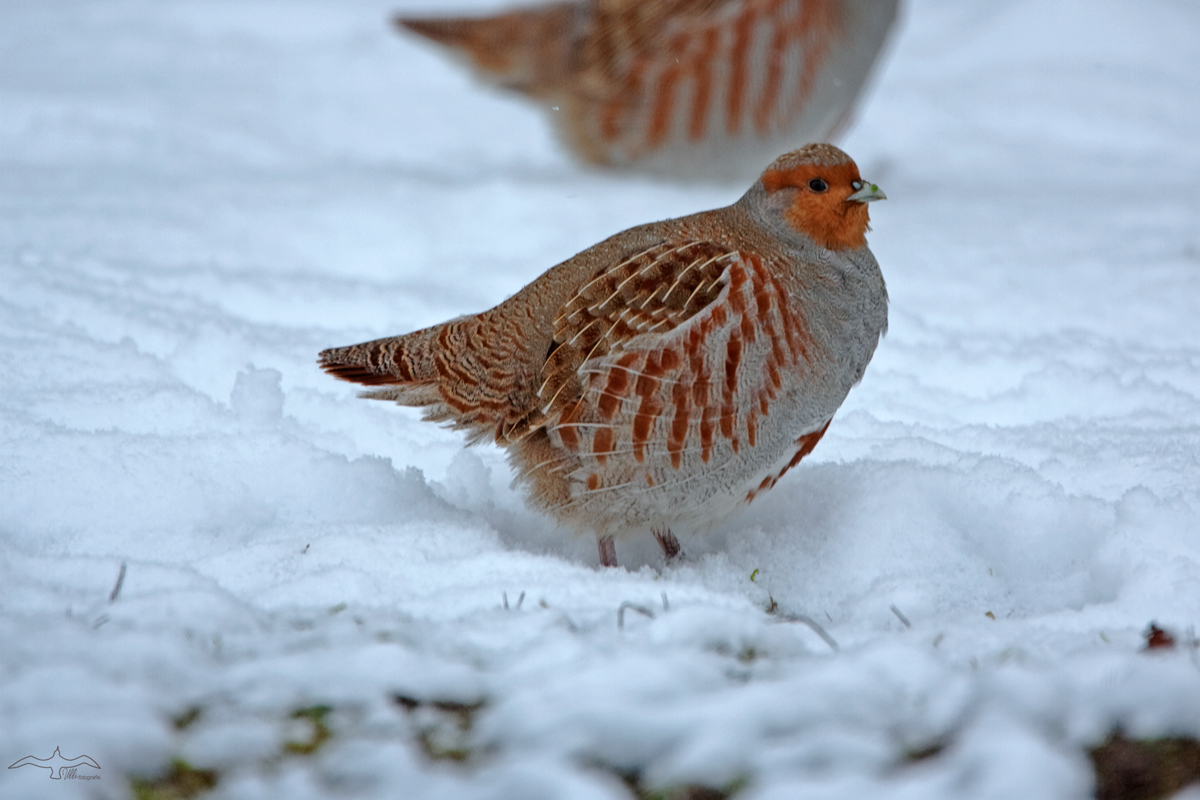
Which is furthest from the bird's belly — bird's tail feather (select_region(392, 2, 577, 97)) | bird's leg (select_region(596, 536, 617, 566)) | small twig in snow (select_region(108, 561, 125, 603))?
bird's tail feather (select_region(392, 2, 577, 97))

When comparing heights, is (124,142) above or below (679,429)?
above

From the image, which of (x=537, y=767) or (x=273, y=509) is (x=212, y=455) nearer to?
(x=273, y=509)

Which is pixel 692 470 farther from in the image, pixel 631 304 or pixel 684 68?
pixel 684 68

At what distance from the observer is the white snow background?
1.45 metres

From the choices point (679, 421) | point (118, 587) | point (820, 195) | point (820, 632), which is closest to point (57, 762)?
point (118, 587)

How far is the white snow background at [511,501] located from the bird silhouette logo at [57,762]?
2 cm

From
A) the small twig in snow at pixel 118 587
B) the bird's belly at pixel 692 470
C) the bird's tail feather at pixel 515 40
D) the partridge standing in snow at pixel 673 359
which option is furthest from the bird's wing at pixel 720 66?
A: the small twig in snow at pixel 118 587

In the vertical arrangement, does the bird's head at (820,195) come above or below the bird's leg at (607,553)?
above

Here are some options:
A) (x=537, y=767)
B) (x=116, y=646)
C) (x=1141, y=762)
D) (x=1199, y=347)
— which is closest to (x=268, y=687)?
(x=116, y=646)

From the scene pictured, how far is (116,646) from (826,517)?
166 centimetres

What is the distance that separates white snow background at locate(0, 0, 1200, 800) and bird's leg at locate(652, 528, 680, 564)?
50mm

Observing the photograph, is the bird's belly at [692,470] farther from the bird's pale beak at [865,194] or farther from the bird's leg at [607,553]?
the bird's pale beak at [865,194]

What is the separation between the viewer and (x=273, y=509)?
2545mm

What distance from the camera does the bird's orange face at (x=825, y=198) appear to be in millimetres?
2482
